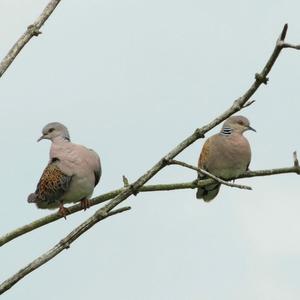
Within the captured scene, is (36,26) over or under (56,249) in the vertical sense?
over

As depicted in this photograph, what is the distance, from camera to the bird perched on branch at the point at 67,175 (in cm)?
870

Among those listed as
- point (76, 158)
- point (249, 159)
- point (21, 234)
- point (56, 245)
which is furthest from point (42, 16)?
point (249, 159)

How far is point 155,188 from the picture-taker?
193 inches

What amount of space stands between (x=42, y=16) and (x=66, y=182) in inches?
171

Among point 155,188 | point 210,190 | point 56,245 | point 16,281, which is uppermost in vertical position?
point 210,190

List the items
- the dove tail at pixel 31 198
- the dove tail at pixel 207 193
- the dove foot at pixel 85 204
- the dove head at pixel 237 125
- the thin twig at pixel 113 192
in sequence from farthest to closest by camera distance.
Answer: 1. the dove tail at pixel 207 193
2. the dove head at pixel 237 125
3. the dove tail at pixel 31 198
4. the dove foot at pixel 85 204
5. the thin twig at pixel 113 192

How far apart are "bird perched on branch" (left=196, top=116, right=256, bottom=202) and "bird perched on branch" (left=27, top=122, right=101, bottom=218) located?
245 centimetres

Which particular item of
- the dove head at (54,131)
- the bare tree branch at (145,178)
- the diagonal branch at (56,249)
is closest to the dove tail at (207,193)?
the dove head at (54,131)

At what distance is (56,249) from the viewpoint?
351cm

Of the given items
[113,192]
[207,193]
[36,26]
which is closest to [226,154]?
[207,193]

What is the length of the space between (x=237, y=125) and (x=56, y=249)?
8591 mm

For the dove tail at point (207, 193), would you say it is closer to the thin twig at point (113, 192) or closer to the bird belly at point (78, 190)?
the bird belly at point (78, 190)

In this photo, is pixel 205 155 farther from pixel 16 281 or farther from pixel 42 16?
pixel 16 281

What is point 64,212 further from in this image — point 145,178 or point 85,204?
point 145,178
